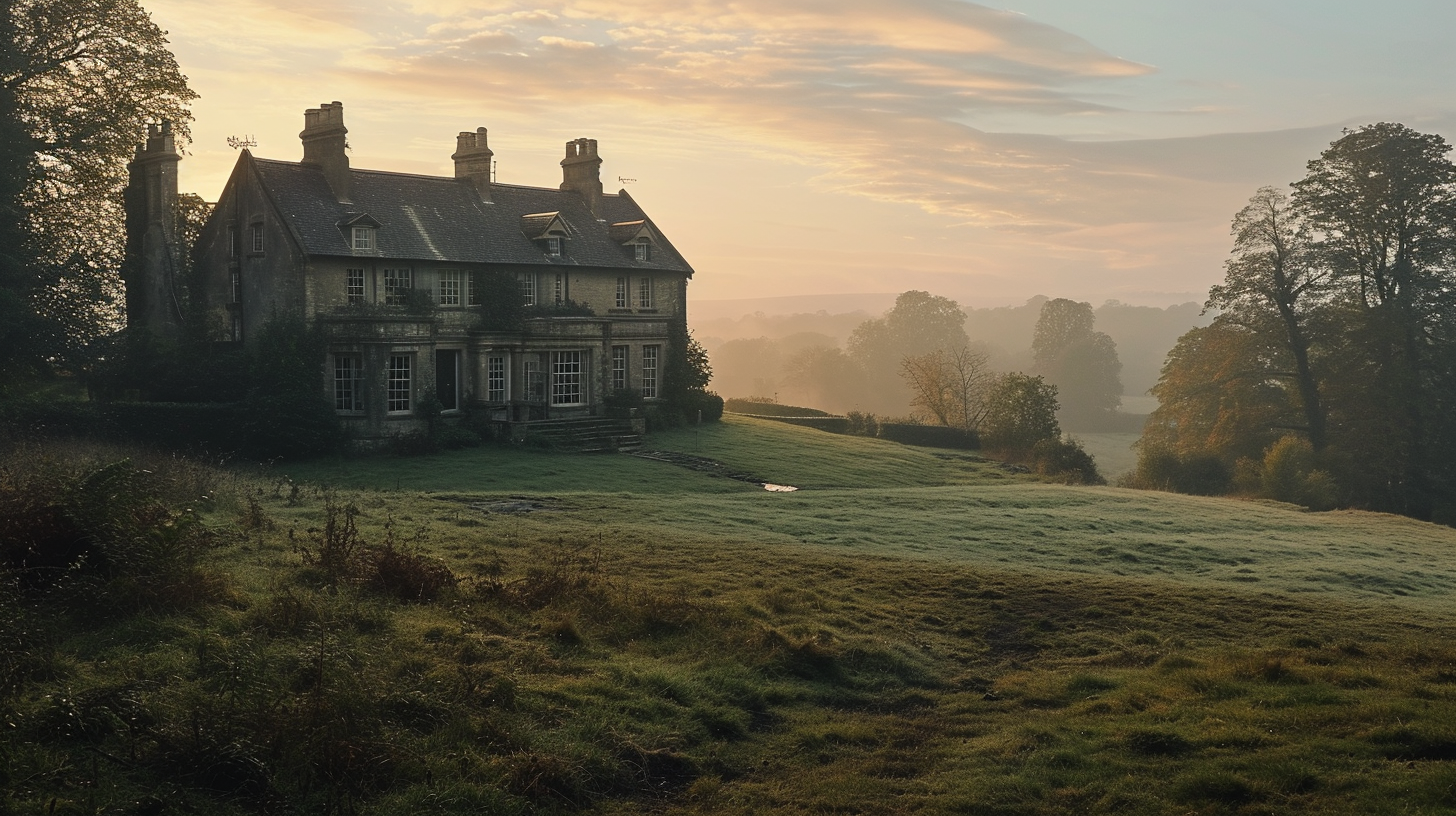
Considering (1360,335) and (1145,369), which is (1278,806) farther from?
(1145,369)

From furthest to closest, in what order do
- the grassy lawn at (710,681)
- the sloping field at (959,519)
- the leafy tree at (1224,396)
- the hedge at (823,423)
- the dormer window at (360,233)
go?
the hedge at (823,423), the leafy tree at (1224,396), the dormer window at (360,233), the sloping field at (959,519), the grassy lawn at (710,681)

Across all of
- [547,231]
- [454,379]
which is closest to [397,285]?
[454,379]

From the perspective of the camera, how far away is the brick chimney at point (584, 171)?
51.2m

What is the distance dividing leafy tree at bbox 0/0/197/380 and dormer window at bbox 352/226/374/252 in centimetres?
976

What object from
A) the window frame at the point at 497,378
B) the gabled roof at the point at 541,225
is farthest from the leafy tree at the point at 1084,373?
the window frame at the point at 497,378

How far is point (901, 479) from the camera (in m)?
42.4

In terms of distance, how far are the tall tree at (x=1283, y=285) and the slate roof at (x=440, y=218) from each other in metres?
29.0

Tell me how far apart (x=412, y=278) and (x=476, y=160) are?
8096 mm

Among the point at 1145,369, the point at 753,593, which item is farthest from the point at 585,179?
the point at 1145,369

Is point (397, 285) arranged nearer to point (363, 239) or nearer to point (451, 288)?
point (363, 239)

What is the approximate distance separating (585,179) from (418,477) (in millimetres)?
22867

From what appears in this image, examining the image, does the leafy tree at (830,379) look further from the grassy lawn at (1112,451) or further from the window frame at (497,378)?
the window frame at (497,378)

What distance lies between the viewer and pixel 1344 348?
53500 mm

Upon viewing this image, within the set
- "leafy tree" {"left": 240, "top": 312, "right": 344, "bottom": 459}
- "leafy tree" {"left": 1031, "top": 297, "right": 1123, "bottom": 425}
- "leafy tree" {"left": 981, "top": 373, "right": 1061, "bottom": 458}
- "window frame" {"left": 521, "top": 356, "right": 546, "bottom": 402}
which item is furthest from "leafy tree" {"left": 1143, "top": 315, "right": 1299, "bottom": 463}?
"leafy tree" {"left": 1031, "top": 297, "right": 1123, "bottom": 425}
